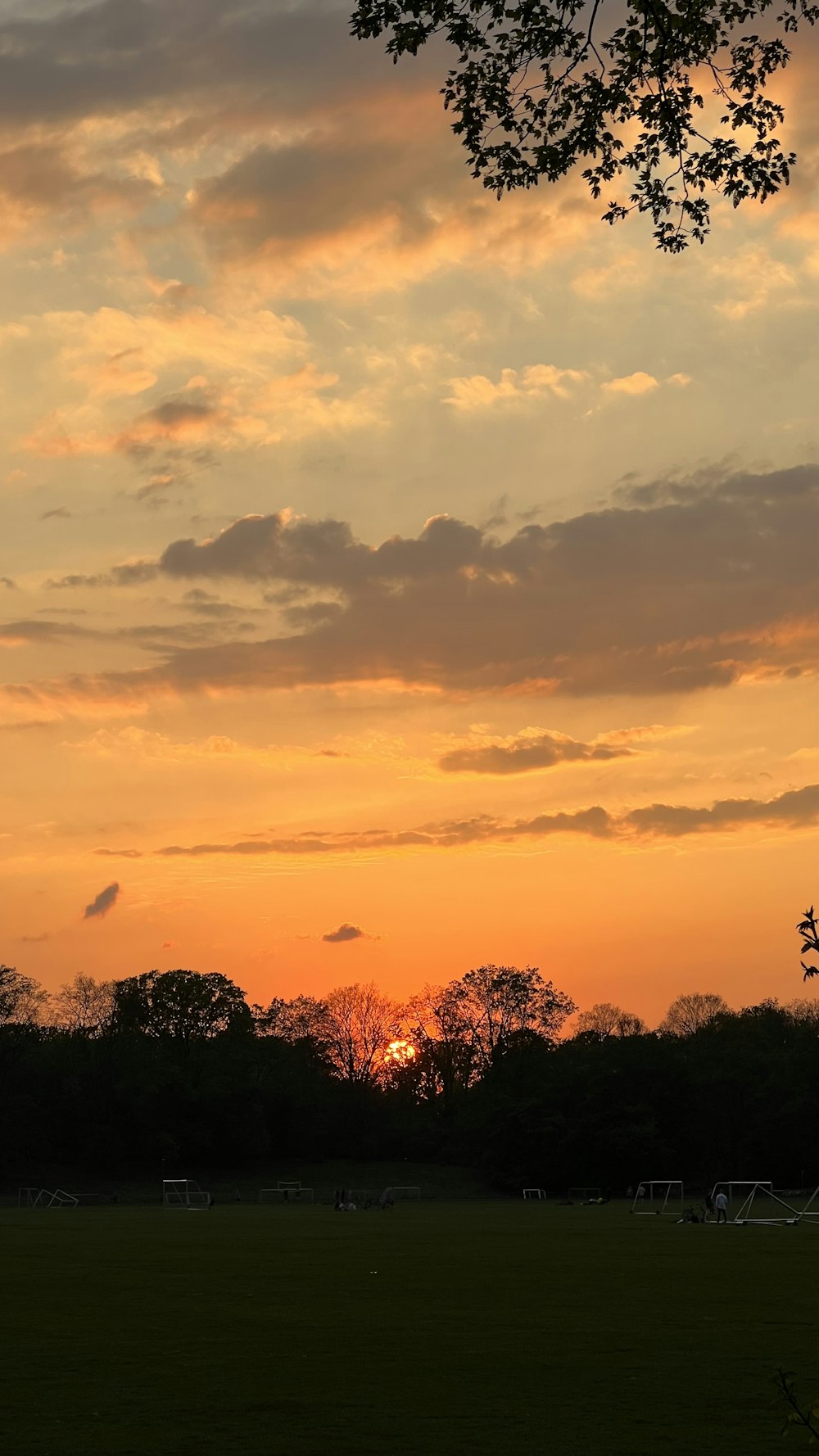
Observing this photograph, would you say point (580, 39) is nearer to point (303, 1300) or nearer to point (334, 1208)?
point (303, 1300)

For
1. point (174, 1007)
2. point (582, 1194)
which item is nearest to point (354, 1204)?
point (582, 1194)

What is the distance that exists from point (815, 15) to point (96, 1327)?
20.8 m

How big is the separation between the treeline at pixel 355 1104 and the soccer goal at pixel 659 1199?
2.86m

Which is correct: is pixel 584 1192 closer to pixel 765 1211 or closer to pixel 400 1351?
pixel 765 1211

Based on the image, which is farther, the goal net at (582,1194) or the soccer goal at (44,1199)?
the goal net at (582,1194)

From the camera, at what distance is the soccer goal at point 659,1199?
88.5 meters

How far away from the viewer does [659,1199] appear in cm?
11156

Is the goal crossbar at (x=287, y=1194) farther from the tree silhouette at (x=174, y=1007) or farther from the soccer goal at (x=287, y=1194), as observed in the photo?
the tree silhouette at (x=174, y=1007)

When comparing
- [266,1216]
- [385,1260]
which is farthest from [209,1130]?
[385,1260]

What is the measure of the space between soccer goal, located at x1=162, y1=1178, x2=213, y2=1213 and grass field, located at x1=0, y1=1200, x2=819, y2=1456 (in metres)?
56.6

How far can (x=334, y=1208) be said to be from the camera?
9194 cm

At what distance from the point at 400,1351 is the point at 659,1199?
95.9 metres

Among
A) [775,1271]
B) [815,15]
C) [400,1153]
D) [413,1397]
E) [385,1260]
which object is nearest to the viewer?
[815,15]

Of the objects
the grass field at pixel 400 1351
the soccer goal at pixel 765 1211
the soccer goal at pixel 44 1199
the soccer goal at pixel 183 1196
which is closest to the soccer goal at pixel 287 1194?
the soccer goal at pixel 183 1196
